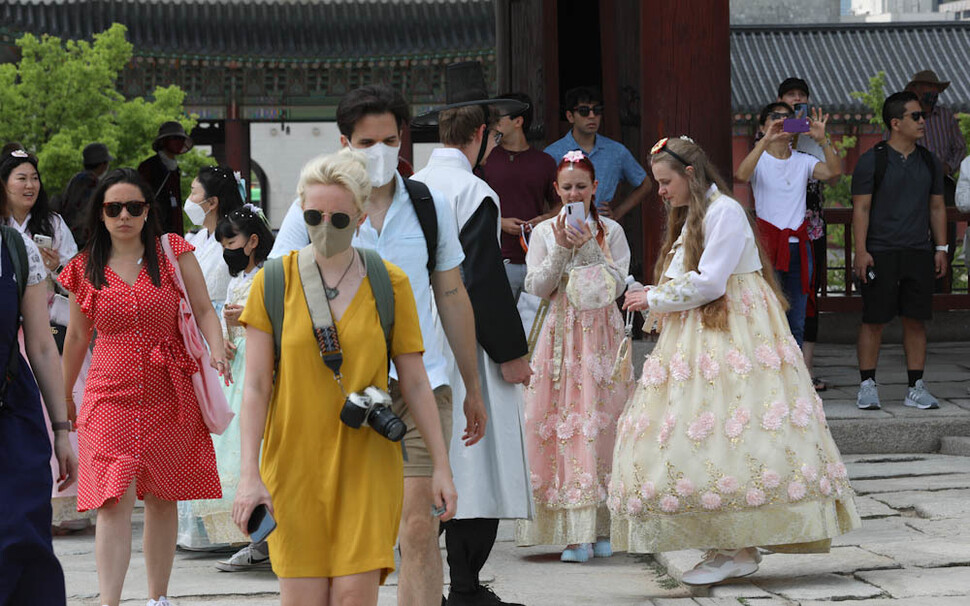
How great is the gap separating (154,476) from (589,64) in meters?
6.20

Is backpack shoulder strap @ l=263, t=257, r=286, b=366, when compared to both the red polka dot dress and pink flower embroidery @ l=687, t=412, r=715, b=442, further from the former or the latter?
pink flower embroidery @ l=687, t=412, r=715, b=442

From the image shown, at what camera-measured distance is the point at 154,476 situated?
194 inches

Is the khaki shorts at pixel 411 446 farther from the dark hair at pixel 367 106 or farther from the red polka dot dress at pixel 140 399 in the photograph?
the red polka dot dress at pixel 140 399

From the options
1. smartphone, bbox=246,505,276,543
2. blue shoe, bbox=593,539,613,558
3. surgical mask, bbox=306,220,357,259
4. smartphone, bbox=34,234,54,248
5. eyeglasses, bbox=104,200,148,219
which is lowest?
blue shoe, bbox=593,539,613,558

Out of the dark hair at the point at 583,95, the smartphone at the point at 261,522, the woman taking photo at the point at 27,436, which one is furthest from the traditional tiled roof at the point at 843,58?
the smartphone at the point at 261,522

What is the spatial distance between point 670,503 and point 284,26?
23.9 meters

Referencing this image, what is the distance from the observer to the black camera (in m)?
3.28

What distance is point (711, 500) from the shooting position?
16.1 ft

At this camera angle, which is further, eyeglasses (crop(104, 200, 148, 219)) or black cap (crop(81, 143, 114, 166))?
black cap (crop(81, 143, 114, 166))

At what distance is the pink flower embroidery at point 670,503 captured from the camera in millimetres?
4953

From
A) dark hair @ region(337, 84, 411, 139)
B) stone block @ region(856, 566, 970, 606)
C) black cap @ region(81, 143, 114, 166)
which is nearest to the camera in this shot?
dark hair @ region(337, 84, 411, 139)

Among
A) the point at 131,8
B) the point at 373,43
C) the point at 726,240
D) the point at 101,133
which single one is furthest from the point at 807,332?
the point at 131,8

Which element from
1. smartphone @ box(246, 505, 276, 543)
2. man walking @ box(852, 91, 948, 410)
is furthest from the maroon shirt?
smartphone @ box(246, 505, 276, 543)

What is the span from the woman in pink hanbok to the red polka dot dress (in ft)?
4.80
